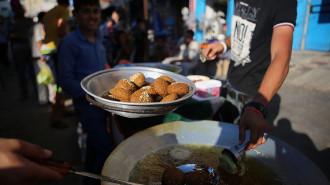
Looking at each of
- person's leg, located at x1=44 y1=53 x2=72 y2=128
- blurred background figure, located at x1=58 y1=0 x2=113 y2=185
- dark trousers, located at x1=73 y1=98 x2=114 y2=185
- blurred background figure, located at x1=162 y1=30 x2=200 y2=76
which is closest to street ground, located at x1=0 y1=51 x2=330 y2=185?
person's leg, located at x1=44 y1=53 x2=72 y2=128

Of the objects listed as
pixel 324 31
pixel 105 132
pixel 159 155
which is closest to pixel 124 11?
pixel 324 31

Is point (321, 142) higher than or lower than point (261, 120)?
lower

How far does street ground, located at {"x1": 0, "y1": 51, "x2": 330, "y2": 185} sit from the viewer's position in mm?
3336

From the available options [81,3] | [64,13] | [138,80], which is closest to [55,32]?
[64,13]

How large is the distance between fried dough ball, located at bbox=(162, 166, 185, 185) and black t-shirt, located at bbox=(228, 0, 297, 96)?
1285mm

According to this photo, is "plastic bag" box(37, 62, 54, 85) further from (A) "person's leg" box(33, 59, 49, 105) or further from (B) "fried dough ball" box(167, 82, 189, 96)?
(B) "fried dough ball" box(167, 82, 189, 96)

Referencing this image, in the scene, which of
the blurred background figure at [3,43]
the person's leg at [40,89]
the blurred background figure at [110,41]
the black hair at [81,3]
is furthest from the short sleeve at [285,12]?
the blurred background figure at [3,43]

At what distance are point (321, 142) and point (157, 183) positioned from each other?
3.59 meters

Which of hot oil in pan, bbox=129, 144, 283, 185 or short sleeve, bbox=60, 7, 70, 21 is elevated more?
short sleeve, bbox=60, 7, 70, 21

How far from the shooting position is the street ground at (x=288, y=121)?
10.9 ft

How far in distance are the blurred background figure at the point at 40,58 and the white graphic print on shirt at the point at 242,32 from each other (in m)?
4.06

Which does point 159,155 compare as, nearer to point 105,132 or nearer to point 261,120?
point 261,120

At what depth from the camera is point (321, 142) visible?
3398 mm

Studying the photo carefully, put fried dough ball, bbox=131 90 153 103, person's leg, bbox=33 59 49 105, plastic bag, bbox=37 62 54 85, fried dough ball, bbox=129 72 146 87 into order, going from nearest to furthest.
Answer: fried dough ball, bbox=131 90 153 103, fried dough ball, bbox=129 72 146 87, plastic bag, bbox=37 62 54 85, person's leg, bbox=33 59 49 105
